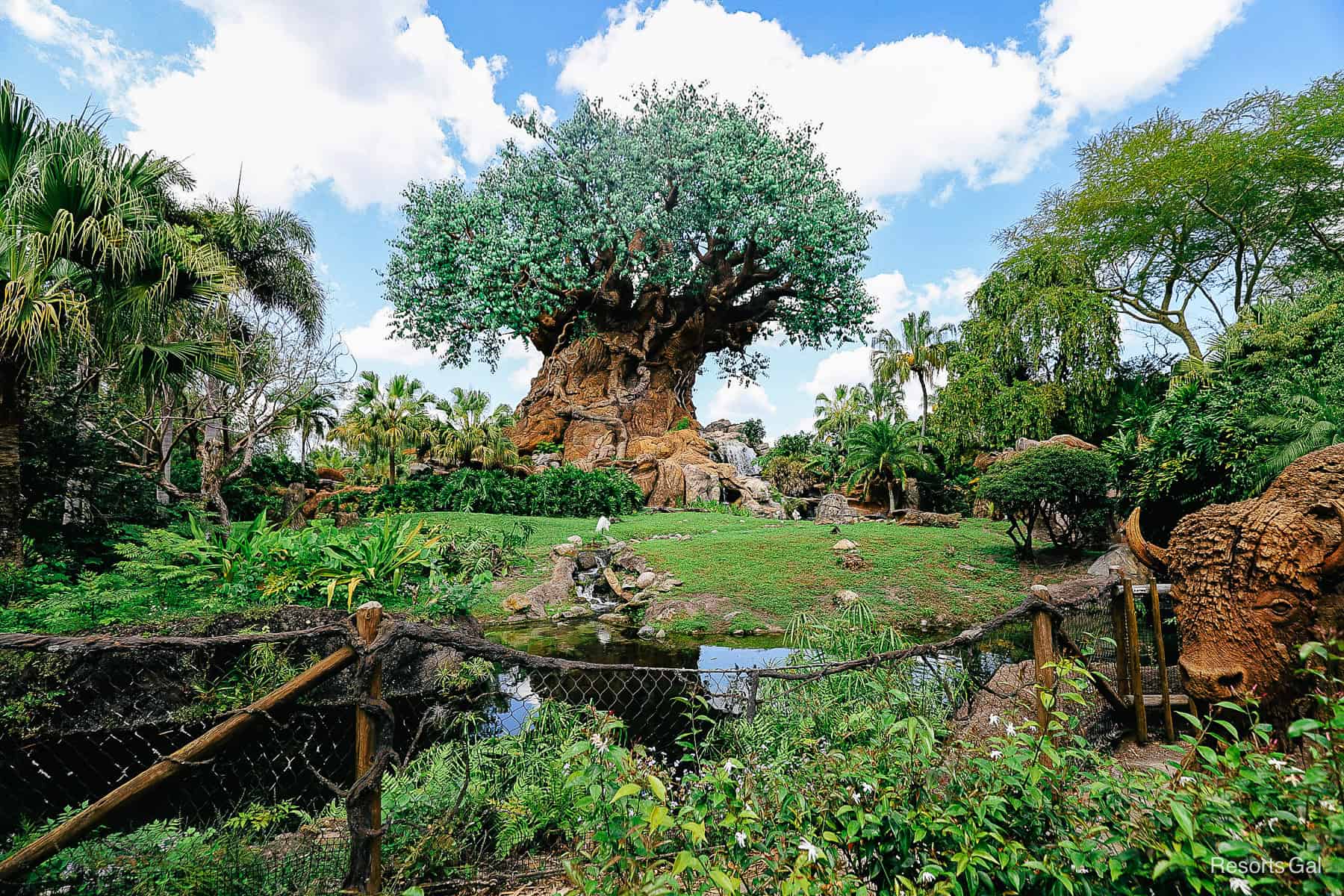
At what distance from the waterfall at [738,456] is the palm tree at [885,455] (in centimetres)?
460

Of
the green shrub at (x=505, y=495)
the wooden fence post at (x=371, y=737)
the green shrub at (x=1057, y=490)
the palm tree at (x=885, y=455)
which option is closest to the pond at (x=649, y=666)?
the wooden fence post at (x=371, y=737)

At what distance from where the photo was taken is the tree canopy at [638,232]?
800 inches

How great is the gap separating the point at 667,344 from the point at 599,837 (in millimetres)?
23671

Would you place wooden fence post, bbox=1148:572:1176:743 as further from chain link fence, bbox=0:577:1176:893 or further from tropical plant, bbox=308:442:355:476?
tropical plant, bbox=308:442:355:476

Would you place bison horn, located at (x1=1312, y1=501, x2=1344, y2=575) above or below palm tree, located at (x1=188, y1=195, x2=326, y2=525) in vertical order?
below

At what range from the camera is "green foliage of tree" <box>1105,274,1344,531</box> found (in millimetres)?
7199

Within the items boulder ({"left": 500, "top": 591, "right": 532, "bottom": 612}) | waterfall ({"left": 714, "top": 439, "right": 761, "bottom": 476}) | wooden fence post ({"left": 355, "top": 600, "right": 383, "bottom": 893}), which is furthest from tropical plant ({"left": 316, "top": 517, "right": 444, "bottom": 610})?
waterfall ({"left": 714, "top": 439, "right": 761, "bottom": 476})

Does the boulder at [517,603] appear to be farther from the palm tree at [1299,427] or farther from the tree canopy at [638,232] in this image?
the tree canopy at [638,232]

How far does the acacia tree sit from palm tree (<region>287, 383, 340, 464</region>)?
14.6 feet

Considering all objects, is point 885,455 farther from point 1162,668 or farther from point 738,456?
point 1162,668

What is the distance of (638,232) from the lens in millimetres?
23141

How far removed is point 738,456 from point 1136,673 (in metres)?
20.1

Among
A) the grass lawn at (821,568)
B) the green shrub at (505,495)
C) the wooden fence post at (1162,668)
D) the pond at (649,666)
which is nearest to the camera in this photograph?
the wooden fence post at (1162,668)

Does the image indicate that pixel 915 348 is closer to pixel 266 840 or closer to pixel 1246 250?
pixel 1246 250
